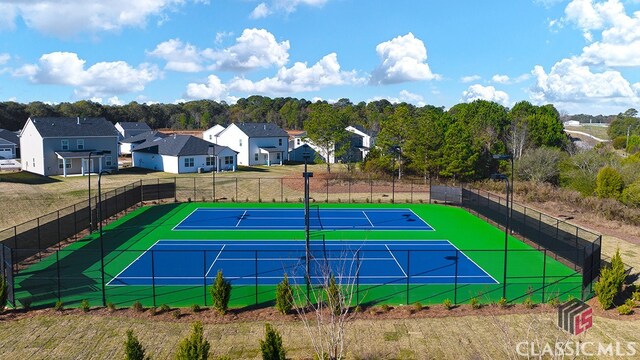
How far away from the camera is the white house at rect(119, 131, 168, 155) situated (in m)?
78.9

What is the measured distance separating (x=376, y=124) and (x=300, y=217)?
Result: 64.0 m

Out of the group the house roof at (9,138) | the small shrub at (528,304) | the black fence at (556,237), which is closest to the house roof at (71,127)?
the house roof at (9,138)

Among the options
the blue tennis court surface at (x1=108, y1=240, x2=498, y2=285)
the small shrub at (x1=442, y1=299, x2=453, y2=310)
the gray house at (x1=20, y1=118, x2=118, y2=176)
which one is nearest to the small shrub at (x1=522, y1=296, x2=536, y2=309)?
the small shrub at (x1=442, y1=299, x2=453, y2=310)

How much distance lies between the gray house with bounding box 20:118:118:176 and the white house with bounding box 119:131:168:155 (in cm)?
1619

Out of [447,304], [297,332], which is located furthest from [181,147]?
[447,304]

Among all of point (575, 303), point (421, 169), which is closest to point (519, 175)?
point (421, 169)

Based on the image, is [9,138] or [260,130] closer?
[260,130]

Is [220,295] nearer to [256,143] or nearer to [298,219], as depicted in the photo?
[298,219]

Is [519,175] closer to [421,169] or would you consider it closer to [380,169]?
[421,169]

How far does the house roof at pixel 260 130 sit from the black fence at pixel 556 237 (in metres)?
38.4

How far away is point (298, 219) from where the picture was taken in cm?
3734

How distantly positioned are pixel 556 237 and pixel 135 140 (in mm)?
69214

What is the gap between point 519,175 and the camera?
56.4 meters

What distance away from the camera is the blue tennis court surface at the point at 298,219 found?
1357 inches
